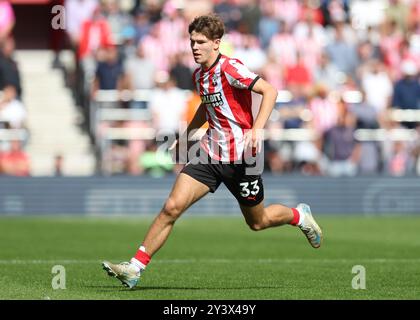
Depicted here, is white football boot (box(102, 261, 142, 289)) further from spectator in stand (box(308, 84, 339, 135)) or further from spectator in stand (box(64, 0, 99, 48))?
spectator in stand (box(64, 0, 99, 48))

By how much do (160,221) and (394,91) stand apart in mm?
14534

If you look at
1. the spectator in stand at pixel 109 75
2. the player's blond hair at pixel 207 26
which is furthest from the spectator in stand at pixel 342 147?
the player's blond hair at pixel 207 26

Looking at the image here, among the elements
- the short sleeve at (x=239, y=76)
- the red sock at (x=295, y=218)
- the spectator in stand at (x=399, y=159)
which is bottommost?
the spectator in stand at (x=399, y=159)

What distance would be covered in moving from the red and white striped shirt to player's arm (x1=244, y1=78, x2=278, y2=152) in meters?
0.21

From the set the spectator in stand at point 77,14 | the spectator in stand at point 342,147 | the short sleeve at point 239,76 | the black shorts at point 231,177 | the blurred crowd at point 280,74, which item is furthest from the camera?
the spectator in stand at point 77,14

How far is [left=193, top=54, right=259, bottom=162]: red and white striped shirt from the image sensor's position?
1112 cm

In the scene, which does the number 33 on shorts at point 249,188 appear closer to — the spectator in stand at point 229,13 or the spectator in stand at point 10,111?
the spectator in stand at point 10,111

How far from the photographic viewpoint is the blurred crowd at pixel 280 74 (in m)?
23.3

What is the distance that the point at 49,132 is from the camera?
25.1 m

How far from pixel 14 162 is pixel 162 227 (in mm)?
12026

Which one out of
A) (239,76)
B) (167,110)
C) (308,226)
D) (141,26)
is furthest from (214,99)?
(141,26)

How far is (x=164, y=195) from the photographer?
22453 millimetres

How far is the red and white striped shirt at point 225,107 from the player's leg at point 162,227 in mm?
410
